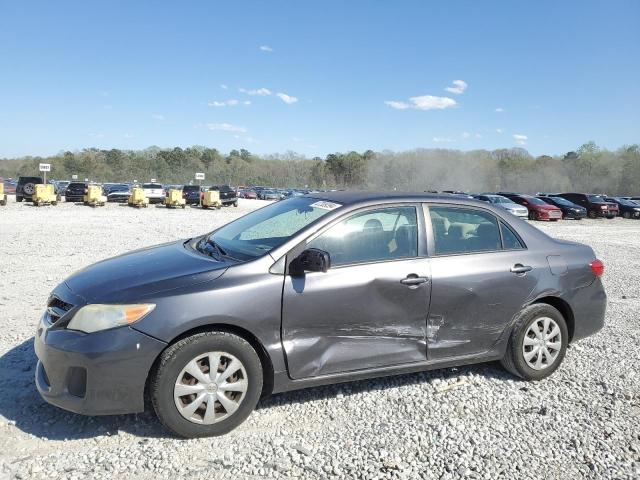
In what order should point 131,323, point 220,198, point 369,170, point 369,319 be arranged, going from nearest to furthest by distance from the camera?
point 131,323 < point 369,319 < point 220,198 < point 369,170

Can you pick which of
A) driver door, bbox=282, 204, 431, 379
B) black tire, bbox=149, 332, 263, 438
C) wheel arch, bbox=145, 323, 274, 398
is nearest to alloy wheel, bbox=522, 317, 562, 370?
driver door, bbox=282, 204, 431, 379

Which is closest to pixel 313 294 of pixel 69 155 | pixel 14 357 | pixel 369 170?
pixel 14 357

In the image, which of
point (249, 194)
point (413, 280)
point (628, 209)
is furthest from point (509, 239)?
point (249, 194)

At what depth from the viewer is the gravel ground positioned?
2.83m

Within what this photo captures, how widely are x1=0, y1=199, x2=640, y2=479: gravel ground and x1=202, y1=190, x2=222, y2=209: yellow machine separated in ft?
98.9

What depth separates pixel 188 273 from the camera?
3.17 meters

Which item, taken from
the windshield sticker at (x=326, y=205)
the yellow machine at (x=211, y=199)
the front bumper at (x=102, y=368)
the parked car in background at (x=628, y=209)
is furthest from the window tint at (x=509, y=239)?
the parked car in background at (x=628, y=209)

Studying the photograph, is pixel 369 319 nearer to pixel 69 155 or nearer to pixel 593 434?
pixel 593 434

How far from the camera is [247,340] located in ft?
10.5

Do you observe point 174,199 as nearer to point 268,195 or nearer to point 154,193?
point 154,193

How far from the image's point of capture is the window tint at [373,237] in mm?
3512

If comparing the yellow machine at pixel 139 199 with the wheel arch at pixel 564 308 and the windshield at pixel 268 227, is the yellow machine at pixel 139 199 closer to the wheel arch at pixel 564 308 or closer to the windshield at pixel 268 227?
the windshield at pixel 268 227

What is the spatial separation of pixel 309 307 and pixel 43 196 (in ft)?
105

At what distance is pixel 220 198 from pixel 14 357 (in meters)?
32.2
